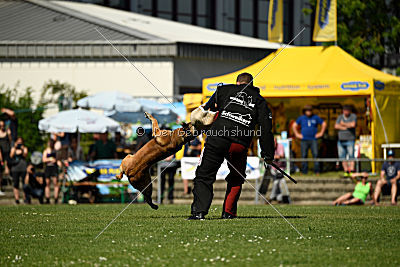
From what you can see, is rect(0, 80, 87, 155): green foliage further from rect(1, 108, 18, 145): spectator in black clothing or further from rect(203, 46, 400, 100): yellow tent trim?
rect(203, 46, 400, 100): yellow tent trim

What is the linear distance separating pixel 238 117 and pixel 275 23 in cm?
1416

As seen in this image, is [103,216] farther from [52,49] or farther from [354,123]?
[52,49]

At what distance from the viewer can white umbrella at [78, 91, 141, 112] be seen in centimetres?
2361

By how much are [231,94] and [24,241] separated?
3.45 meters

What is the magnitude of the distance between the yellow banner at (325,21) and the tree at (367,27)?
6.38 m

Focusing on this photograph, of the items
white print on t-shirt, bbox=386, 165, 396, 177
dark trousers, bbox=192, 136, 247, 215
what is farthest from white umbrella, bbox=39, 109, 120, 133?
dark trousers, bbox=192, 136, 247, 215

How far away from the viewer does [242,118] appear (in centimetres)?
1057

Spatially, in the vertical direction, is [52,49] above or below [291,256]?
above

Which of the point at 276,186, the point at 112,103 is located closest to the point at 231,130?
the point at 276,186

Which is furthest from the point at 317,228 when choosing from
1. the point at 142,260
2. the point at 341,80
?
the point at 341,80

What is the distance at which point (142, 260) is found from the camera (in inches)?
272

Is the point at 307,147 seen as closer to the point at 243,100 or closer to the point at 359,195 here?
the point at 359,195

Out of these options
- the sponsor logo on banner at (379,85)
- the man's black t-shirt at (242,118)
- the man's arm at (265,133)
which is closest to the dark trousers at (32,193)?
the sponsor logo on banner at (379,85)

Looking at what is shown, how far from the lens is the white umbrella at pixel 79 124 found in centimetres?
2198
